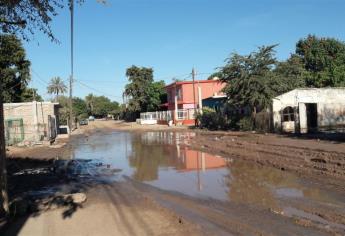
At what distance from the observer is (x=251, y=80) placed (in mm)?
39906

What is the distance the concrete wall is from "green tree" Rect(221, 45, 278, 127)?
16.4 metres

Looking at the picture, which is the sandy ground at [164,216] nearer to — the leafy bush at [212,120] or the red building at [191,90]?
the leafy bush at [212,120]

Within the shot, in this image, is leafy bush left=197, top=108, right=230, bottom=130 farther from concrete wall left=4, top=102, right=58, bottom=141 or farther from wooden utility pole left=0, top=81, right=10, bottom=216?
wooden utility pole left=0, top=81, right=10, bottom=216

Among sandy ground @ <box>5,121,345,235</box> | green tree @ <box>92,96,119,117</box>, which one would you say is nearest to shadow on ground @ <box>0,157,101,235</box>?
sandy ground @ <box>5,121,345,235</box>

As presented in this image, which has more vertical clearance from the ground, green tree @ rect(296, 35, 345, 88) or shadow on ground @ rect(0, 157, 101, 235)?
green tree @ rect(296, 35, 345, 88)

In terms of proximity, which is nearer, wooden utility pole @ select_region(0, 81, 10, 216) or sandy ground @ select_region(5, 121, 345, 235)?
sandy ground @ select_region(5, 121, 345, 235)

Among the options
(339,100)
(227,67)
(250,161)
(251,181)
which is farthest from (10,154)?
(339,100)

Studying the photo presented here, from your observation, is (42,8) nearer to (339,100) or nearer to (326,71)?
(339,100)

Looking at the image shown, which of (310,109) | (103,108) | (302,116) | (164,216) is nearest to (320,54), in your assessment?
(310,109)

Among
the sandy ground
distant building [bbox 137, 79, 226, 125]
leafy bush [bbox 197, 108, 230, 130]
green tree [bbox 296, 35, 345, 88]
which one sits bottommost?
the sandy ground

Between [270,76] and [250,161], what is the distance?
20.9 m

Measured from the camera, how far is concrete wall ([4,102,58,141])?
38906mm

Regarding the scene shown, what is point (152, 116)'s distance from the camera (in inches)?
3270

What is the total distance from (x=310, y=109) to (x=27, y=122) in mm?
24122
